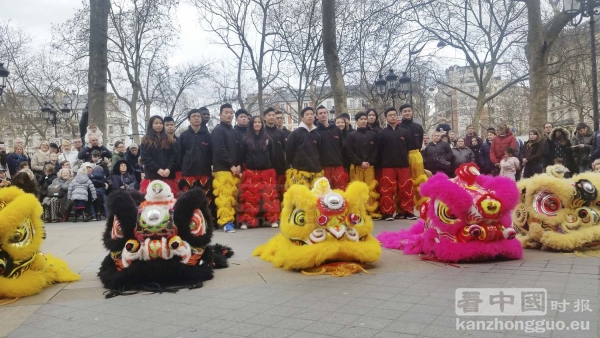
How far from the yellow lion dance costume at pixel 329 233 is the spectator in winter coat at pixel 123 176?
22.8ft

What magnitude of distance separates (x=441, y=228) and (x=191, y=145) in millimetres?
4695

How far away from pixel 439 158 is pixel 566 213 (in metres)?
4.63

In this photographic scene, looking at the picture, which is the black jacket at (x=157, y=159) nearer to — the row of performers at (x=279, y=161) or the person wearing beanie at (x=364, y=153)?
the row of performers at (x=279, y=161)

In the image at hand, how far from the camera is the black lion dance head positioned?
4.58 metres

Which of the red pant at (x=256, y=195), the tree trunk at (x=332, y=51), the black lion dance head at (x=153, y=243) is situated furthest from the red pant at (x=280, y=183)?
the tree trunk at (x=332, y=51)

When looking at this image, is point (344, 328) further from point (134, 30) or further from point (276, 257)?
point (134, 30)

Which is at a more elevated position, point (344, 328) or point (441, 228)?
point (441, 228)

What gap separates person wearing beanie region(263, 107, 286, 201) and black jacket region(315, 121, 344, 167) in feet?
2.63

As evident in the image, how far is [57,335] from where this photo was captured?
3479mm

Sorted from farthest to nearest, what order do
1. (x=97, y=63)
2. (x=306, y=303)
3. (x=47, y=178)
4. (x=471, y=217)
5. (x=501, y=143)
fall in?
1. (x=97, y=63)
2. (x=47, y=178)
3. (x=501, y=143)
4. (x=471, y=217)
5. (x=306, y=303)

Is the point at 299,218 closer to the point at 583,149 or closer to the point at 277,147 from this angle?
the point at 277,147

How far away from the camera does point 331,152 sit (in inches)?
347

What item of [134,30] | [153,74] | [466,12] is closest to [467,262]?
[466,12]

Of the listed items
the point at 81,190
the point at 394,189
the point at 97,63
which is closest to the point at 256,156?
the point at 394,189
